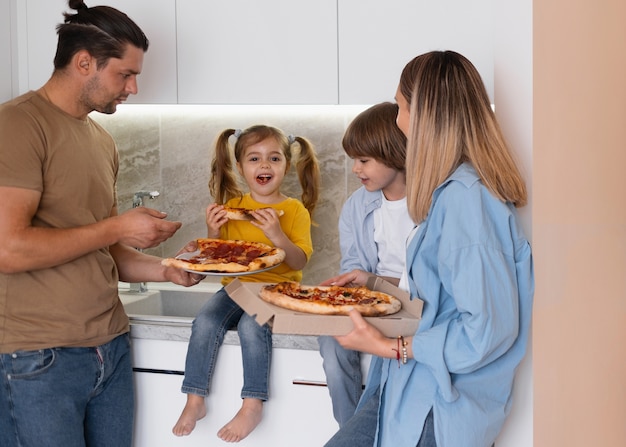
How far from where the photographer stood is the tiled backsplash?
283 cm

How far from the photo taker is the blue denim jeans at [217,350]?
6.89ft

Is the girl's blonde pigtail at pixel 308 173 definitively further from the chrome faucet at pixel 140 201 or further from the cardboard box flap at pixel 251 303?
the cardboard box flap at pixel 251 303

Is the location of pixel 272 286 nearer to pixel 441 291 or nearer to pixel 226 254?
pixel 226 254

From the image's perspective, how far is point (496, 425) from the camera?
1.54 m

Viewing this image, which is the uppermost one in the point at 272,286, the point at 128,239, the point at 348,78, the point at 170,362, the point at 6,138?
the point at 348,78

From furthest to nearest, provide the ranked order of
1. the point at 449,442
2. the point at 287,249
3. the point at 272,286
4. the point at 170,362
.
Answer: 1. the point at 287,249
2. the point at 170,362
3. the point at 272,286
4. the point at 449,442

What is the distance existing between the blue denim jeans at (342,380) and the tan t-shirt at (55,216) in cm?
59

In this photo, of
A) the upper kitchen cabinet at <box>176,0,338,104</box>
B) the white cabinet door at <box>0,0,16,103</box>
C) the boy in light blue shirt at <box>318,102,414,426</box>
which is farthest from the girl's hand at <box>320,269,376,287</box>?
the white cabinet door at <box>0,0,16,103</box>

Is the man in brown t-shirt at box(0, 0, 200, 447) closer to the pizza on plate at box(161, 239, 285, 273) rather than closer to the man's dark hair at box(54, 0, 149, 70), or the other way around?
the man's dark hair at box(54, 0, 149, 70)

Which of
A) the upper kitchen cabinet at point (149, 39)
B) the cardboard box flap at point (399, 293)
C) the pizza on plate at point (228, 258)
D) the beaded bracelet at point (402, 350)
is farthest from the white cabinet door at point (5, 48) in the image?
the beaded bracelet at point (402, 350)

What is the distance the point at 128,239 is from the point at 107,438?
552mm

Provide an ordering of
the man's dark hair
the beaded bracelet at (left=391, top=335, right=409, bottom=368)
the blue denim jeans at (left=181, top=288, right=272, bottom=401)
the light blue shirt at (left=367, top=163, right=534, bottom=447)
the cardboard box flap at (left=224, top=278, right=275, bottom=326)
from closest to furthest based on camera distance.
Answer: the light blue shirt at (left=367, top=163, right=534, bottom=447) < the beaded bracelet at (left=391, top=335, right=409, bottom=368) < the cardboard box flap at (left=224, top=278, right=275, bottom=326) < the man's dark hair < the blue denim jeans at (left=181, top=288, right=272, bottom=401)

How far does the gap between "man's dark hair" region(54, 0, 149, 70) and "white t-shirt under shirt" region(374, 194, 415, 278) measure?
0.88 m

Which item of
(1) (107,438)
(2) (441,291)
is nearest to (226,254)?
(1) (107,438)
